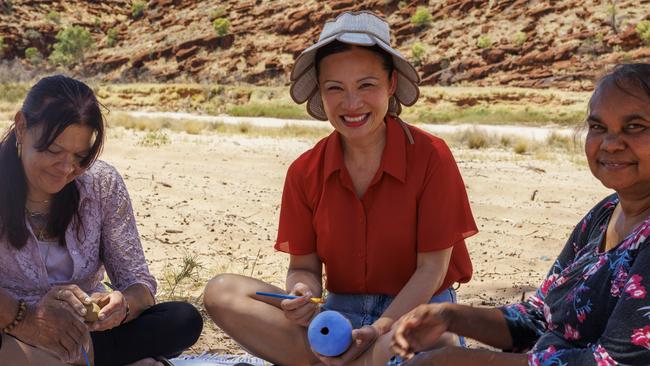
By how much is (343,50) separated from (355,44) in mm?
55

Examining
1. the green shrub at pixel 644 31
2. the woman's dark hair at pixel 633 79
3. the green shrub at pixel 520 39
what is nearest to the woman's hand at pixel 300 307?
the woman's dark hair at pixel 633 79

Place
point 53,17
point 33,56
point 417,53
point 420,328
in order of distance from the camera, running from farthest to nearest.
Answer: point 53,17 < point 33,56 < point 417,53 < point 420,328

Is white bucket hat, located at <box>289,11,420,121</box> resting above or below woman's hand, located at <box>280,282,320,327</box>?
above

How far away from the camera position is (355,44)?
2801 millimetres

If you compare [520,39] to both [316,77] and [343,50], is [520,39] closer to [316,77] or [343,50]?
[316,77]

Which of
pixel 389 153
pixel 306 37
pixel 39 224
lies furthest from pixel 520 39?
pixel 39 224

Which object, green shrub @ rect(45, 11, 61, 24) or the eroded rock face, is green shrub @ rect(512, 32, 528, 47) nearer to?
the eroded rock face

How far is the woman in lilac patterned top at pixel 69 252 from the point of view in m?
2.63

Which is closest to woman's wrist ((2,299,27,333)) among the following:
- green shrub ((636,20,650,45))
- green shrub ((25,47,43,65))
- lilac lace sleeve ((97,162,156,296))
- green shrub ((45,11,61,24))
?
lilac lace sleeve ((97,162,156,296))

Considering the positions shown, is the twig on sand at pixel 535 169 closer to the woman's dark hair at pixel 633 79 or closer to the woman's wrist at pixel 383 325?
the woman's wrist at pixel 383 325

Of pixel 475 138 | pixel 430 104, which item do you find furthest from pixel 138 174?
pixel 430 104

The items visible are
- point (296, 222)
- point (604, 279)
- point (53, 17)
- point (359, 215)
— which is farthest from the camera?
point (53, 17)

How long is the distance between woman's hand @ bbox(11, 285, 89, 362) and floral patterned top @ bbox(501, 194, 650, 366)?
4.52ft

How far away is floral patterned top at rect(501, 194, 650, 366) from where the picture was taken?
5.99 ft
